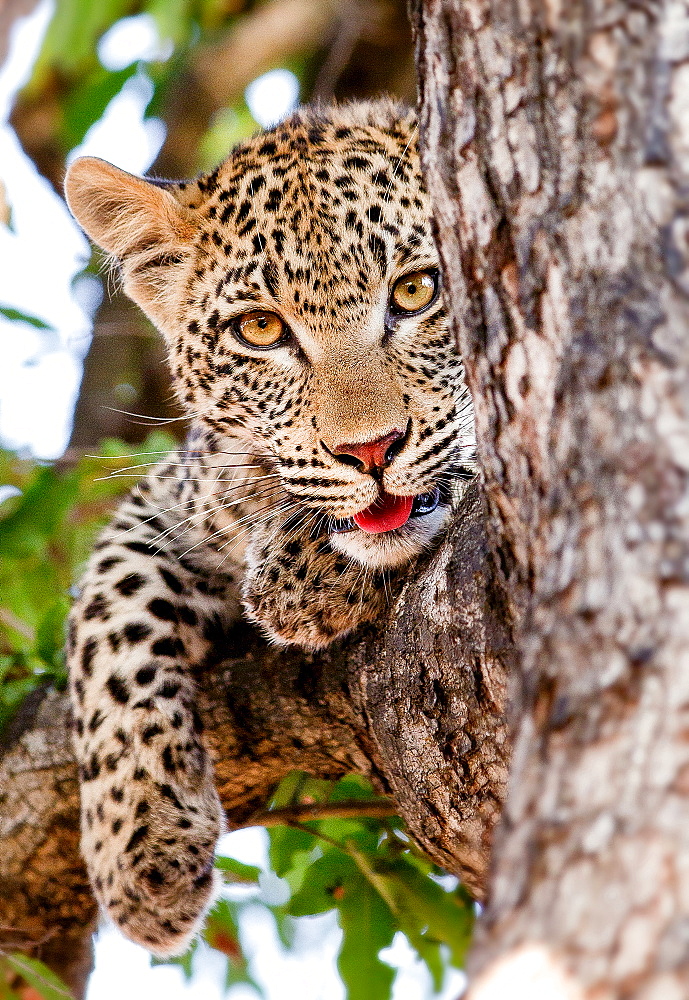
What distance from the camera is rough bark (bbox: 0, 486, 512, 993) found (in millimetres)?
3027

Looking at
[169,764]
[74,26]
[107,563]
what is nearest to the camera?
[169,764]

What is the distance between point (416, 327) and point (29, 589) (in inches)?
83.5

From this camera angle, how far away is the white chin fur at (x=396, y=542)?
3.60m

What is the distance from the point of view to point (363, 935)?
170 inches

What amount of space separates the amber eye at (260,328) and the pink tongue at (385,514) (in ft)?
2.66

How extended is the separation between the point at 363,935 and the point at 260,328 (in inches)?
83.8

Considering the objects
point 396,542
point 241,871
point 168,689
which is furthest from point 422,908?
point 396,542

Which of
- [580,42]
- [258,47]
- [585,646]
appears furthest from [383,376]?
[258,47]

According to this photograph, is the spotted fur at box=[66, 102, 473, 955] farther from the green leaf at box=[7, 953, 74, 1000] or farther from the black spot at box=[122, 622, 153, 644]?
the green leaf at box=[7, 953, 74, 1000]

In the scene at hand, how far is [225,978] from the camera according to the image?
215 inches

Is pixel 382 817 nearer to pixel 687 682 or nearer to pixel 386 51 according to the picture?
pixel 687 682

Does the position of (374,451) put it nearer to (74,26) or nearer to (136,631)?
(136,631)

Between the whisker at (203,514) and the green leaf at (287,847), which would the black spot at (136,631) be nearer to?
the whisker at (203,514)

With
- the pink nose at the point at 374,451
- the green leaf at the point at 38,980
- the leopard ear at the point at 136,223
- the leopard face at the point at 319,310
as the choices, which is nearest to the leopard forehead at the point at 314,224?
the leopard face at the point at 319,310
